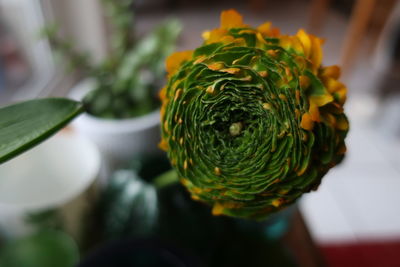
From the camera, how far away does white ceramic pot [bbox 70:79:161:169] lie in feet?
1.35

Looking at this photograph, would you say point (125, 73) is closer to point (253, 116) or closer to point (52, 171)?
point (52, 171)

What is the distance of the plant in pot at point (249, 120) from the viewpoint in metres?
0.17

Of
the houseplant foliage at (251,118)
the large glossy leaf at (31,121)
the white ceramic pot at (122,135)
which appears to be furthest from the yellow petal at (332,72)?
the white ceramic pot at (122,135)

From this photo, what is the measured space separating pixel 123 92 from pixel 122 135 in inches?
3.3

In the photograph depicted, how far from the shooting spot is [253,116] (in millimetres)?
184

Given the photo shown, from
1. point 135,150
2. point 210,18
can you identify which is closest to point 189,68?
point 135,150

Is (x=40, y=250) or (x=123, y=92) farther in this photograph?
(x=123, y=92)

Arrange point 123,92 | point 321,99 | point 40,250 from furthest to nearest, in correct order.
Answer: point 123,92 → point 40,250 → point 321,99

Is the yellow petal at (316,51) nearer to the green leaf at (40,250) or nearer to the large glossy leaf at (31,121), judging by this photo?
the large glossy leaf at (31,121)

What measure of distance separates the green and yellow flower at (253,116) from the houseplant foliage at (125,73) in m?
0.27

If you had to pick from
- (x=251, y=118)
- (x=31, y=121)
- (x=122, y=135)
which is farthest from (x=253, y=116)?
(x=122, y=135)

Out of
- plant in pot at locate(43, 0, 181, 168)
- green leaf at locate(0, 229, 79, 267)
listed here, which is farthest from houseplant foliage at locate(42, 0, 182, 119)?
green leaf at locate(0, 229, 79, 267)

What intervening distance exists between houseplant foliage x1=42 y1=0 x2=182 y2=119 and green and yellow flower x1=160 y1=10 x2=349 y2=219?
10.7 inches

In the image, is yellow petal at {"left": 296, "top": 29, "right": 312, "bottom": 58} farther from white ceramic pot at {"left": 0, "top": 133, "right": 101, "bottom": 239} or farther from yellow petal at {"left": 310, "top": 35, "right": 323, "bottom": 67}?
white ceramic pot at {"left": 0, "top": 133, "right": 101, "bottom": 239}
